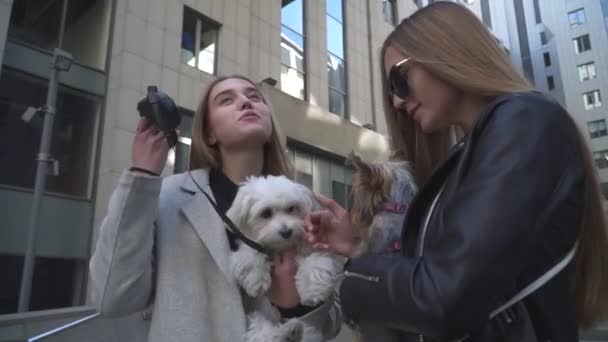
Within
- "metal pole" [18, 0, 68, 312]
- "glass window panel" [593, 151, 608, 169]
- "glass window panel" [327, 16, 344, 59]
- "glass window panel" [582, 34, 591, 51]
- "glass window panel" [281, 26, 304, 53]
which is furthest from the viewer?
"glass window panel" [582, 34, 591, 51]

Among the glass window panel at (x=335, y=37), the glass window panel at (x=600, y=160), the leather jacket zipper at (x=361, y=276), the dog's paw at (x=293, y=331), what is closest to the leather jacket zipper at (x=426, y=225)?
the leather jacket zipper at (x=361, y=276)

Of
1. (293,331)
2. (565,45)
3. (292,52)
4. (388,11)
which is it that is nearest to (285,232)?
(293,331)

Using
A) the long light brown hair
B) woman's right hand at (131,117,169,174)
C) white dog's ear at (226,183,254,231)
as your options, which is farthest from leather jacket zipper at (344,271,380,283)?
the long light brown hair

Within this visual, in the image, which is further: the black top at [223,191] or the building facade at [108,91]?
the building facade at [108,91]

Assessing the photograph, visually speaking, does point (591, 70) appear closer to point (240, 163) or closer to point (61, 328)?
point (240, 163)

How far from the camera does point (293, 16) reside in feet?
58.2

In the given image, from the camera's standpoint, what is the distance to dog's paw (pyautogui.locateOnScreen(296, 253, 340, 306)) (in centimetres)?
226

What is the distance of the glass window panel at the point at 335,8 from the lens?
19.5 m

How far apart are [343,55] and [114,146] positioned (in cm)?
1099

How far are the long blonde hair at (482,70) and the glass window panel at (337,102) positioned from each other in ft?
53.1

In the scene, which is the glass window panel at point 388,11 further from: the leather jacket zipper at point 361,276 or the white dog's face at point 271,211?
the leather jacket zipper at point 361,276

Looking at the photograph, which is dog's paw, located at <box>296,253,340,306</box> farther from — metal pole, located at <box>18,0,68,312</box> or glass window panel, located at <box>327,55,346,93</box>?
glass window panel, located at <box>327,55,346,93</box>

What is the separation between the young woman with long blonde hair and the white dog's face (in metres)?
0.85

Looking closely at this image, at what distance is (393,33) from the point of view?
2.08m
